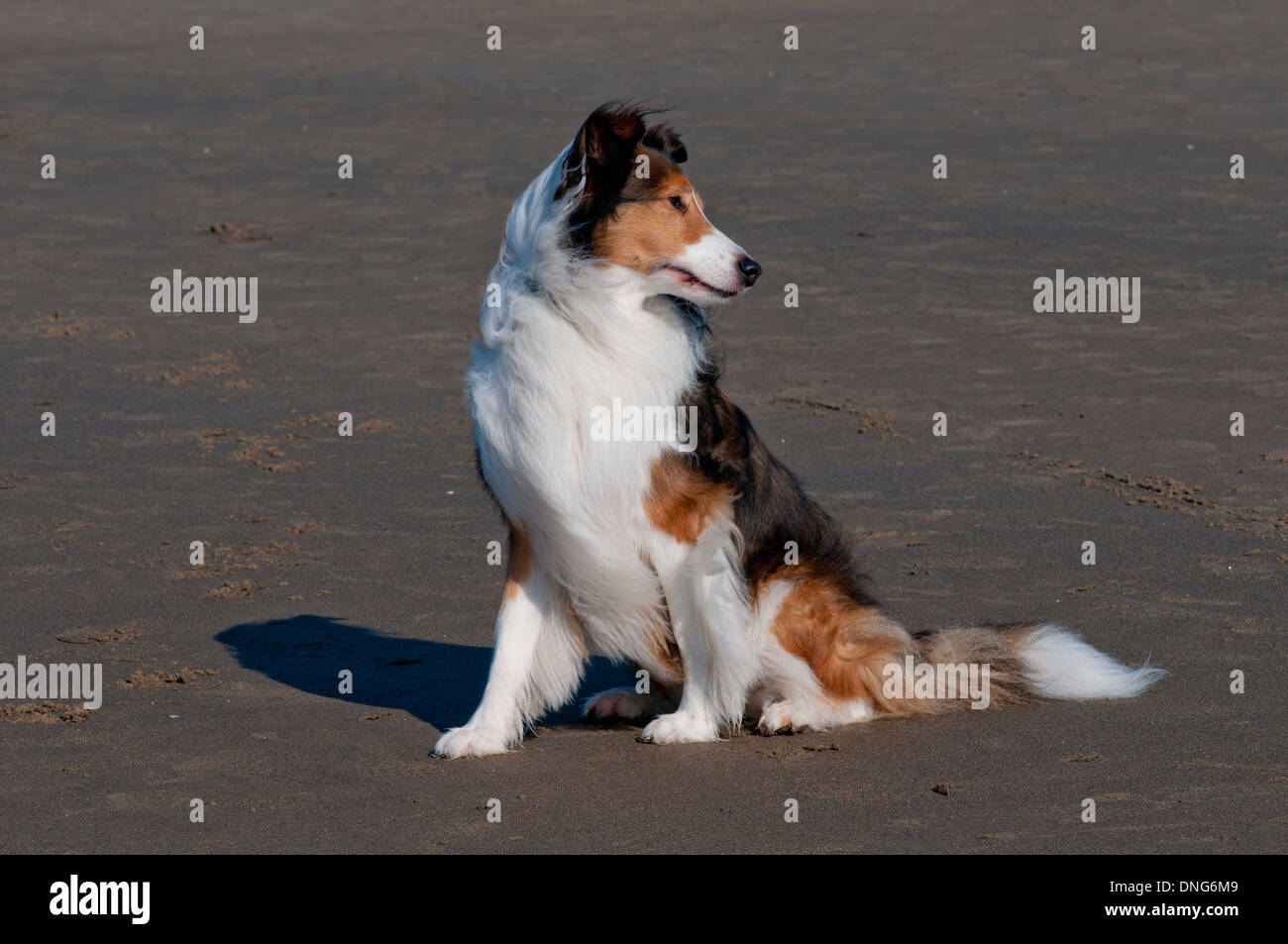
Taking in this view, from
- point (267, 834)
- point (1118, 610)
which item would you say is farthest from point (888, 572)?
point (267, 834)

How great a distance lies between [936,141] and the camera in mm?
19234

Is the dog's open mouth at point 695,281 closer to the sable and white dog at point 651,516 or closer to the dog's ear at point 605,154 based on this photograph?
the sable and white dog at point 651,516

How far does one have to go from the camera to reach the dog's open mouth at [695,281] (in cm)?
615

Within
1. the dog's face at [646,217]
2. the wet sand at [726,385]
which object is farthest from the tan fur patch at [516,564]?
the dog's face at [646,217]

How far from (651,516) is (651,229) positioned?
998 mm

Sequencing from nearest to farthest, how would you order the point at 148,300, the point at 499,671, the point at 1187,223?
the point at 499,671 → the point at 148,300 → the point at 1187,223

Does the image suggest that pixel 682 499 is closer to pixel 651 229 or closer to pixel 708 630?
pixel 708 630

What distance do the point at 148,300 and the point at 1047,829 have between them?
1057cm

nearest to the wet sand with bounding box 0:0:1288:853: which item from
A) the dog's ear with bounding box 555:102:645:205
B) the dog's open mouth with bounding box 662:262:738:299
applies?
the dog's open mouth with bounding box 662:262:738:299

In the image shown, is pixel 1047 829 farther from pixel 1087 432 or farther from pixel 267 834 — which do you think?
pixel 1087 432

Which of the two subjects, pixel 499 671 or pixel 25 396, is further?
pixel 25 396

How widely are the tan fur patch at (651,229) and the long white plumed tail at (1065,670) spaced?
2020 mm

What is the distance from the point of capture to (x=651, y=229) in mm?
6113

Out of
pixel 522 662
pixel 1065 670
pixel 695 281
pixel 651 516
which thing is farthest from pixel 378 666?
pixel 1065 670
